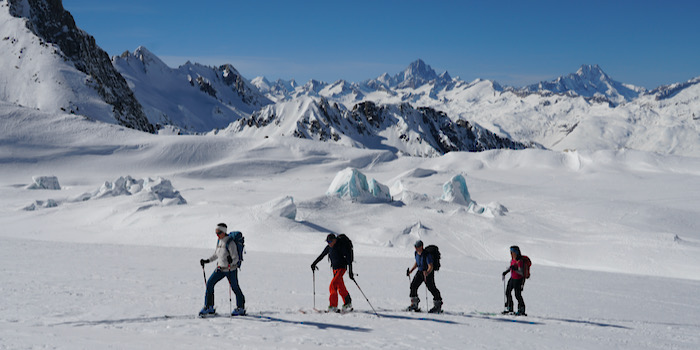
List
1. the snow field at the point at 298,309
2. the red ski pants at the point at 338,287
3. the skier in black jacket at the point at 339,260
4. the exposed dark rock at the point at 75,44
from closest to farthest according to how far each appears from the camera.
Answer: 1. the snow field at the point at 298,309
2. the skier in black jacket at the point at 339,260
3. the red ski pants at the point at 338,287
4. the exposed dark rock at the point at 75,44

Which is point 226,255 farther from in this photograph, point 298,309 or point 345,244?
point 345,244

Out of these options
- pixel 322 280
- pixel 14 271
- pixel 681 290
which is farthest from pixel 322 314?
pixel 681 290

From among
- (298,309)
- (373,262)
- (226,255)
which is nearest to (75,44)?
(373,262)

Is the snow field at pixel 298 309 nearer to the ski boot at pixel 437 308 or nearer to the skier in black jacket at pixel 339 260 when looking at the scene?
the ski boot at pixel 437 308

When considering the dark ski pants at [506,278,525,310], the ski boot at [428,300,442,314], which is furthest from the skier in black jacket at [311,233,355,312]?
the dark ski pants at [506,278,525,310]

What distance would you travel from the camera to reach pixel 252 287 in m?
13.7

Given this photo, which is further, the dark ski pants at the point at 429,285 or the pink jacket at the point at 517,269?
the pink jacket at the point at 517,269

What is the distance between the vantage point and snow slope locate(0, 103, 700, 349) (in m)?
9.25

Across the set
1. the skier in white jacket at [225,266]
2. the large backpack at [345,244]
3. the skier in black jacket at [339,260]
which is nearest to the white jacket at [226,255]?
the skier in white jacket at [225,266]

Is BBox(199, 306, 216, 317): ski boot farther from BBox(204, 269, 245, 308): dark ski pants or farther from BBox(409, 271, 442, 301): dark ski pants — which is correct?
BBox(409, 271, 442, 301): dark ski pants

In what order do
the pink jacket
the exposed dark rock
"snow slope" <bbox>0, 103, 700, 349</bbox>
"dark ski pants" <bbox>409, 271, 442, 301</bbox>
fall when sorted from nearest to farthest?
"snow slope" <bbox>0, 103, 700, 349</bbox>
"dark ski pants" <bbox>409, 271, 442, 301</bbox>
the pink jacket
the exposed dark rock

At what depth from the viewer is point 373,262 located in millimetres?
20609

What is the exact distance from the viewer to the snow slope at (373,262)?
9.25 metres

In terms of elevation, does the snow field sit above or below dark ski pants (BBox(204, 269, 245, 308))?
below
